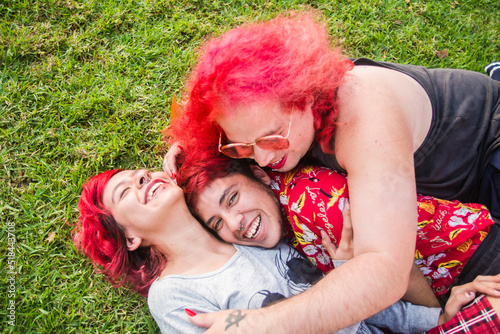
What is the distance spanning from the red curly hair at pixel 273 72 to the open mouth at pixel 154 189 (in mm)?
735

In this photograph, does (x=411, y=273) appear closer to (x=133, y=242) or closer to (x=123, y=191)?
(x=133, y=242)

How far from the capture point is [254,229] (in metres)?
2.95

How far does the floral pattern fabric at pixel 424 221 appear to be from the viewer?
2.66m

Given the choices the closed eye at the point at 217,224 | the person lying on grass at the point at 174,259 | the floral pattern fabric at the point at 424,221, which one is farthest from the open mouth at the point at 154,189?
the floral pattern fabric at the point at 424,221

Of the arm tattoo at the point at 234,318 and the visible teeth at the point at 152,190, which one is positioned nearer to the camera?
the arm tattoo at the point at 234,318

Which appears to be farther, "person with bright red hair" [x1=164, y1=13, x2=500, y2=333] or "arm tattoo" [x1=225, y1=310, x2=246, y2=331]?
"arm tattoo" [x1=225, y1=310, x2=246, y2=331]

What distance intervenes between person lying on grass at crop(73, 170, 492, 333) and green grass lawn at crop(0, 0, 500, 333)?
35cm

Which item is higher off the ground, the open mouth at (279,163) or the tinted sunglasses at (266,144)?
the tinted sunglasses at (266,144)

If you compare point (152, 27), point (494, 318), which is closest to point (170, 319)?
point (494, 318)

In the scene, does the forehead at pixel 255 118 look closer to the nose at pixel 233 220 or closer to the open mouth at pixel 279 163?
Answer: the open mouth at pixel 279 163

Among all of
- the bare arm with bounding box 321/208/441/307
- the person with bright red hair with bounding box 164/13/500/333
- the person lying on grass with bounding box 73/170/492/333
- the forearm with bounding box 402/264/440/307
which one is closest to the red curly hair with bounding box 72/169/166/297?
the person lying on grass with bounding box 73/170/492/333

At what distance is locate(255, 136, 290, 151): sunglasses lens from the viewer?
230cm

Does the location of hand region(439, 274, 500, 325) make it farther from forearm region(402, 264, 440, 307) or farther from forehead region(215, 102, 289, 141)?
forehead region(215, 102, 289, 141)

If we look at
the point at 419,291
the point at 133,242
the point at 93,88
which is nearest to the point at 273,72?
the point at 133,242
